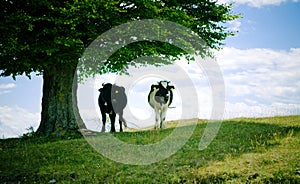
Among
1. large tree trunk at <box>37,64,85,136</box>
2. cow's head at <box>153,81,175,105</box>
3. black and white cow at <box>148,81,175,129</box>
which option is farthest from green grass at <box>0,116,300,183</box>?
cow's head at <box>153,81,175,105</box>

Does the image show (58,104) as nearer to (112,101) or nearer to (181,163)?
(112,101)

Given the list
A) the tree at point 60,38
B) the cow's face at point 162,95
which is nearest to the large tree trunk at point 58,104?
the tree at point 60,38

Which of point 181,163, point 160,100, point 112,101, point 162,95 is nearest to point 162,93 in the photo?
point 162,95

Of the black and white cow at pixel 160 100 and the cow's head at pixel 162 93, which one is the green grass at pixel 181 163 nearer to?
the black and white cow at pixel 160 100

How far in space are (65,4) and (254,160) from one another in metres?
11.7

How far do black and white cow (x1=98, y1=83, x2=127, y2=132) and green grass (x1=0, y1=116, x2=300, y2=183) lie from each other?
230 inches

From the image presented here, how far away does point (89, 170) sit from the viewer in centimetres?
1139

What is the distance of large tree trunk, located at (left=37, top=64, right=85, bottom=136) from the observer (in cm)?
1947

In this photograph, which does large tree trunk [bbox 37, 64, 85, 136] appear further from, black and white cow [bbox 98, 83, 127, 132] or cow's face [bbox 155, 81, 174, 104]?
cow's face [bbox 155, 81, 174, 104]

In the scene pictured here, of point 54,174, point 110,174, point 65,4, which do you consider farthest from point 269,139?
point 65,4

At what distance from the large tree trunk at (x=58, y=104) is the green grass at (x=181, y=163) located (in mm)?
3586

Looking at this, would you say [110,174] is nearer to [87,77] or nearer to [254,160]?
[254,160]

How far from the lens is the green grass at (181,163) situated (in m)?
9.71

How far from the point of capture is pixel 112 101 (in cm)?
2161
